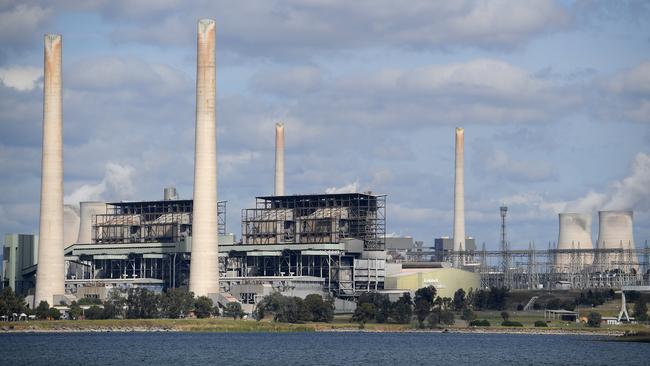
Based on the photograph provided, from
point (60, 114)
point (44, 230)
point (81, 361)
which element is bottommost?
point (81, 361)

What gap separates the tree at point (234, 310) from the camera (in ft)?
504

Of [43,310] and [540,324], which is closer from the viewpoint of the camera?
[43,310]

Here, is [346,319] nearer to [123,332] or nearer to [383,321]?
[383,321]

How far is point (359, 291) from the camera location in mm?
179625

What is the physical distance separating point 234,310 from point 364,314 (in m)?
16.5

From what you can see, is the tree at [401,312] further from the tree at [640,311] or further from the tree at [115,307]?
the tree at [115,307]

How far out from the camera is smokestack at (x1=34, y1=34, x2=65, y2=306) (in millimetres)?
152250

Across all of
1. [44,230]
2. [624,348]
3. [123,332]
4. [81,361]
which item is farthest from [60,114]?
[624,348]

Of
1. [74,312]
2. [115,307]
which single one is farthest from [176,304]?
[74,312]

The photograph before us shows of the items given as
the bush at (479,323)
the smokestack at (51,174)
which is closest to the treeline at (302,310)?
the bush at (479,323)

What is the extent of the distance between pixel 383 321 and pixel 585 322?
26.8 meters

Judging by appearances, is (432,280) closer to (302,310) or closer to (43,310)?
(302,310)

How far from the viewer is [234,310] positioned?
154 meters

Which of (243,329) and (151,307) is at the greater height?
(151,307)
